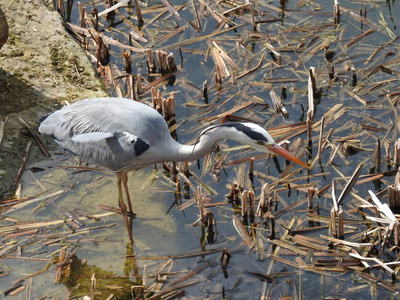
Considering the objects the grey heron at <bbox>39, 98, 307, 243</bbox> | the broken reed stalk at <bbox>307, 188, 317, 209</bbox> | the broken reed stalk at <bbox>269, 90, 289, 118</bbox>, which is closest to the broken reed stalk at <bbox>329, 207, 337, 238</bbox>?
the broken reed stalk at <bbox>307, 188, 317, 209</bbox>

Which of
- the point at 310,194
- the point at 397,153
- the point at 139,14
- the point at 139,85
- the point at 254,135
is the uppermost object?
the point at 139,14

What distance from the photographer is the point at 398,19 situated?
826 centimetres

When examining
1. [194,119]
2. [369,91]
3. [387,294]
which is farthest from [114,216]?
[369,91]

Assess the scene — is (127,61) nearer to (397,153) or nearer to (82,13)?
(82,13)

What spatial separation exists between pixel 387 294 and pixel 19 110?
416 centimetres

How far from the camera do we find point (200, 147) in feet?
18.5

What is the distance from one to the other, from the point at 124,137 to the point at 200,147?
0.68 metres

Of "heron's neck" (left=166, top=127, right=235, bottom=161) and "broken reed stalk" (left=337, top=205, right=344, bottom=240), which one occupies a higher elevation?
"heron's neck" (left=166, top=127, right=235, bottom=161)

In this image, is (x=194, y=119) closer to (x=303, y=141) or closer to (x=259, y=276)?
(x=303, y=141)

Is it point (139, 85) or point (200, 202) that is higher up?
point (139, 85)

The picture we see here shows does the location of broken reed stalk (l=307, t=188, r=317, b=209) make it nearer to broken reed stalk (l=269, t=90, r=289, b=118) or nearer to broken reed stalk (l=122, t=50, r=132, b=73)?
broken reed stalk (l=269, t=90, r=289, b=118)

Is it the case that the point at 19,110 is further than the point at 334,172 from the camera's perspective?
Yes

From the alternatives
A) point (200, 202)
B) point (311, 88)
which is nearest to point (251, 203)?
point (200, 202)

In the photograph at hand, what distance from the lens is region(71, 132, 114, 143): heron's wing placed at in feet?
19.0
